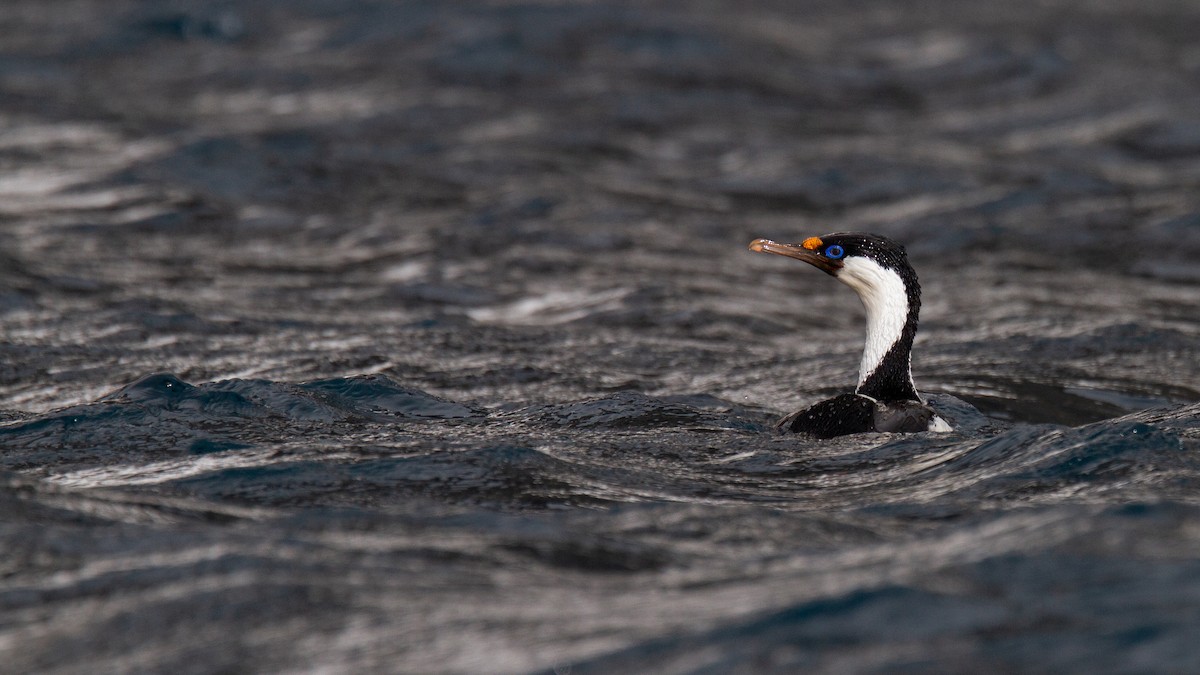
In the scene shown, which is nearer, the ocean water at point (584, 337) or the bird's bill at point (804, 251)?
the ocean water at point (584, 337)

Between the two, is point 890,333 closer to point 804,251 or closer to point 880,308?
point 880,308

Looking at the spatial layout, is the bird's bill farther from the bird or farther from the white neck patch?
the white neck patch

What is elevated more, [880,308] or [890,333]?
[880,308]

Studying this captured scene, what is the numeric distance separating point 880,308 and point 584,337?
3280 mm

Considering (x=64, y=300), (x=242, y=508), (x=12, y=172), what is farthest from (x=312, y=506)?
(x=12, y=172)

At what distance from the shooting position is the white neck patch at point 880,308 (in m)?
7.88

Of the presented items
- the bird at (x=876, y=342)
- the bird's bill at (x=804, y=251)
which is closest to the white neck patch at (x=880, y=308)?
the bird at (x=876, y=342)

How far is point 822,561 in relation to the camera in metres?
5.28

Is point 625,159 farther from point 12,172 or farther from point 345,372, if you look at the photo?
point 345,372

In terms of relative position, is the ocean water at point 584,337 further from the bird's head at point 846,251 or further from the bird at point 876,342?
the bird's head at point 846,251

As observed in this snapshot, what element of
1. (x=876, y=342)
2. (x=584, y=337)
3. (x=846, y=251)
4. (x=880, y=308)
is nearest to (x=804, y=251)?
(x=846, y=251)

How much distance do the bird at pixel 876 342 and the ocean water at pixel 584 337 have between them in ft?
0.67

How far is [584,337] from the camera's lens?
10.8 metres

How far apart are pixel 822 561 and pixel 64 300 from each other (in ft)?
24.4
